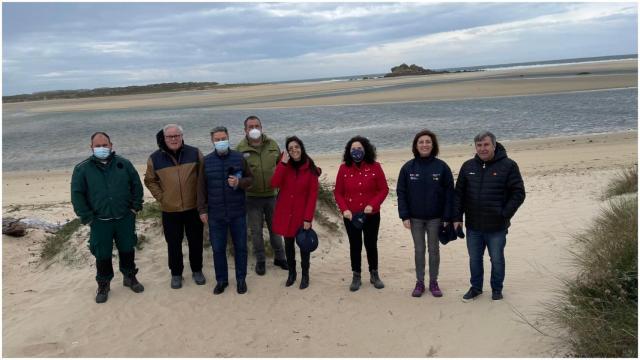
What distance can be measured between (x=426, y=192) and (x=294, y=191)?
4.57 ft

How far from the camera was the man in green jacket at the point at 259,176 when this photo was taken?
5.59m

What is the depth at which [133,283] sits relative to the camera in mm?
5633

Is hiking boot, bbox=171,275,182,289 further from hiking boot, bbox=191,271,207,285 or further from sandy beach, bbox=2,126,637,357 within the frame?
hiking boot, bbox=191,271,207,285

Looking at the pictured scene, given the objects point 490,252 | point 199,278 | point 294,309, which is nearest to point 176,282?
point 199,278

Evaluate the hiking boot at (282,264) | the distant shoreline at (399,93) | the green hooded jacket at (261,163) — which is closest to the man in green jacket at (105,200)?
the green hooded jacket at (261,163)

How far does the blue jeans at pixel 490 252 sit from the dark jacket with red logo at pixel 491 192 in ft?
0.31

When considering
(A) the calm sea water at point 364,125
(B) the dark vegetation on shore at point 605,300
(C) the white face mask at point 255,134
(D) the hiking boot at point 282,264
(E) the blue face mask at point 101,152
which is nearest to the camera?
(B) the dark vegetation on shore at point 605,300

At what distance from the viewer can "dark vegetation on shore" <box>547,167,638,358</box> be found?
3.52 metres

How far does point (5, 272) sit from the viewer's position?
6.52 metres

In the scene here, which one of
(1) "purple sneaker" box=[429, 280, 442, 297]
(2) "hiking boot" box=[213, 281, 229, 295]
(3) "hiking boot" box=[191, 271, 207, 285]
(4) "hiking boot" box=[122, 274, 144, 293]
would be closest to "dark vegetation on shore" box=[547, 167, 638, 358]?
(1) "purple sneaker" box=[429, 280, 442, 297]

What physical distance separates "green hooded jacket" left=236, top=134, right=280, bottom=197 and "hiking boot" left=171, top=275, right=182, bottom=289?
1.25 meters

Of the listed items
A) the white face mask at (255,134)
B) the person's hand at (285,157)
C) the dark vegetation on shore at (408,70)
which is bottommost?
the person's hand at (285,157)

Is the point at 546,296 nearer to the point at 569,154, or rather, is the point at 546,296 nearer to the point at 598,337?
the point at 598,337

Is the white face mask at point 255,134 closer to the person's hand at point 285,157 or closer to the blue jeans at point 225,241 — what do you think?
the person's hand at point 285,157
